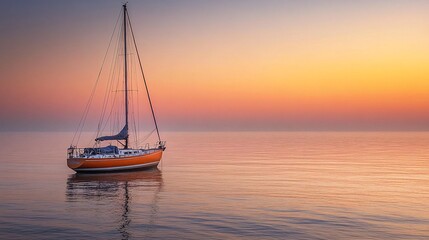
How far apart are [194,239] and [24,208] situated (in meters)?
13.9

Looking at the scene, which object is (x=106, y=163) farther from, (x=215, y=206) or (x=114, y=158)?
(x=215, y=206)

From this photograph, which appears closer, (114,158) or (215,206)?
(215,206)

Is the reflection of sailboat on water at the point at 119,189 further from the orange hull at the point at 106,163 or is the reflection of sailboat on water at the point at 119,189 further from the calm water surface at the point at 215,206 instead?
the orange hull at the point at 106,163

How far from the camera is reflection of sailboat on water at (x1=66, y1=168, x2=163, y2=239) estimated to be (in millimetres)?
25891

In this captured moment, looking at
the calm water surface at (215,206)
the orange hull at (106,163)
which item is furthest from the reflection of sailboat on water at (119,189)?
the orange hull at (106,163)

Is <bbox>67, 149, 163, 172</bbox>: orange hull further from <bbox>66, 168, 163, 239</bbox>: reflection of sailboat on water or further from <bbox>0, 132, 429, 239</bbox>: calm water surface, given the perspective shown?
<bbox>0, 132, 429, 239</bbox>: calm water surface

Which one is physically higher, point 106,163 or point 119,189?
→ point 106,163

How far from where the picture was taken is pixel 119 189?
3700 centimetres

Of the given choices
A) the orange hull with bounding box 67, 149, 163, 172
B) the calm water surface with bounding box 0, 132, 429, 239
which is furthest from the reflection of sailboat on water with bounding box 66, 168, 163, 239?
the orange hull with bounding box 67, 149, 163, 172

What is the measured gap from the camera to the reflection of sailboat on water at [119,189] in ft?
84.9

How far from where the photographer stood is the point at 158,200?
102ft

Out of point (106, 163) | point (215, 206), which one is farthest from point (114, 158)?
point (215, 206)

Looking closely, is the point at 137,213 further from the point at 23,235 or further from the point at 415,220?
the point at 415,220

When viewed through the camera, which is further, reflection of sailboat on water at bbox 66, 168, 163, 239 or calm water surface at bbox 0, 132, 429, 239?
reflection of sailboat on water at bbox 66, 168, 163, 239
